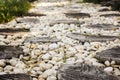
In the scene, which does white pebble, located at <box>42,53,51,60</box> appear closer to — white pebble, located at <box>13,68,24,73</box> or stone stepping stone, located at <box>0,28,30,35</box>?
white pebble, located at <box>13,68,24,73</box>

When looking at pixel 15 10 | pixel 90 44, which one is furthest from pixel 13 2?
pixel 90 44

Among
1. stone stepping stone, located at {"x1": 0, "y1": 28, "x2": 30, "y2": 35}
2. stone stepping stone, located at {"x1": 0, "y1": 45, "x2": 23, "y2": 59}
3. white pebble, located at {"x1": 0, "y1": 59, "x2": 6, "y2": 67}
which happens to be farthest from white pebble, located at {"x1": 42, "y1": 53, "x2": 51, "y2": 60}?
stone stepping stone, located at {"x1": 0, "y1": 28, "x2": 30, "y2": 35}

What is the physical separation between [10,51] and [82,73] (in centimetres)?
110

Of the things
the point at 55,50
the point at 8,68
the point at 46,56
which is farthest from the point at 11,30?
the point at 8,68

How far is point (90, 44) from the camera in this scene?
3875 millimetres

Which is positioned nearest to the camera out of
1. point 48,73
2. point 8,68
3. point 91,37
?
point 48,73

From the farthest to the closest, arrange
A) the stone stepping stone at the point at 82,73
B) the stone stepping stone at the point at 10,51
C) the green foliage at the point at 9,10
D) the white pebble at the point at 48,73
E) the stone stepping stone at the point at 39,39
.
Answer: the green foliage at the point at 9,10, the stone stepping stone at the point at 39,39, the stone stepping stone at the point at 10,51, the white pebble at the point at 48,73, the stone stepping stone at the point at 82,73

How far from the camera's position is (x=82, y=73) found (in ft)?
8.34

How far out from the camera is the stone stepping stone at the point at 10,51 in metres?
3.19

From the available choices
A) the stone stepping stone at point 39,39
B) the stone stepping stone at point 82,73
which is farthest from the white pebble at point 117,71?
the stone stepping stone at point 39,39

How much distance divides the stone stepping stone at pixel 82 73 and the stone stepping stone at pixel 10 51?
680mm

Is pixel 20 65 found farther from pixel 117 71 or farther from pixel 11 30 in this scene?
pixel 11 30

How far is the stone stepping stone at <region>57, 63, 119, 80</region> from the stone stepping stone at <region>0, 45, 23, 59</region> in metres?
0.68

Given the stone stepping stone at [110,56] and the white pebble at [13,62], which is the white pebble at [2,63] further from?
the stone stepping stone at [110,56]
